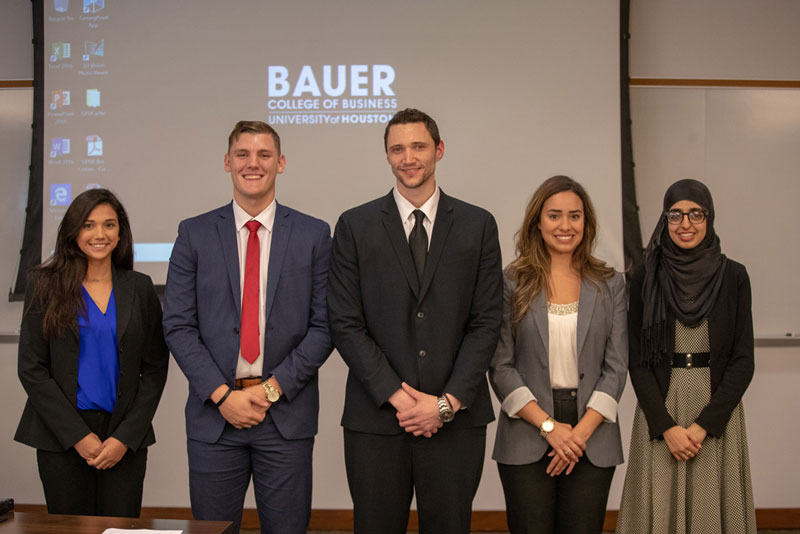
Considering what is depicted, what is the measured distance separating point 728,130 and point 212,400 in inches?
136

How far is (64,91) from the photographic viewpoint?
402cm

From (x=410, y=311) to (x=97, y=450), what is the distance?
4.07 feet

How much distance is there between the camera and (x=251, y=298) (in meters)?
2.46

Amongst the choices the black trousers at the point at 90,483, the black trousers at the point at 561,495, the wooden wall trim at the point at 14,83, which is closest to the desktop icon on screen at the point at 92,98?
the wooden wall trim at the point at 14,83

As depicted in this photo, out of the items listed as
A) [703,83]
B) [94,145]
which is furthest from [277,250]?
[703,83]

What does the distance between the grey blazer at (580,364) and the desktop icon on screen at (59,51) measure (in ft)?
10.3

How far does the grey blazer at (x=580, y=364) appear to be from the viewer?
238 centimetres

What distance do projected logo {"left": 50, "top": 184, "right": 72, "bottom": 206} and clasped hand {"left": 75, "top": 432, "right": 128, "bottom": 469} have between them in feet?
6.73

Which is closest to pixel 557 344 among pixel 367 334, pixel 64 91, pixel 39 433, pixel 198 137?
pixel 367 334

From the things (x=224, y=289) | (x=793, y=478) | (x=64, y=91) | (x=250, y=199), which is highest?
(x=64, y=91)

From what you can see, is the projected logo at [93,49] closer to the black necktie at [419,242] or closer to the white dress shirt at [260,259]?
the white dress shirt at [260,259]

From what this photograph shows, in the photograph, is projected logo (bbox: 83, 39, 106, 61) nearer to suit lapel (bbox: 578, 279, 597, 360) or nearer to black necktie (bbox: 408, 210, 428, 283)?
black necktie (bbox: 408, 210, 428, 283)

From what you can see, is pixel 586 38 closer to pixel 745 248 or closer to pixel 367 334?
pixel 745 248

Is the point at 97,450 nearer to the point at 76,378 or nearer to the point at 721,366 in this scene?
the point at 76,378
